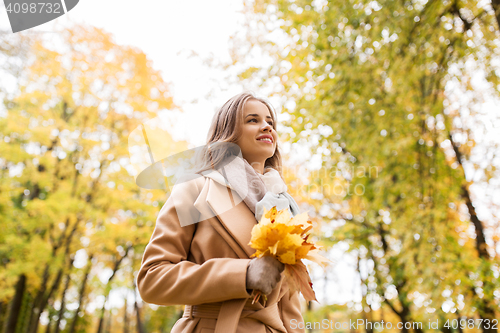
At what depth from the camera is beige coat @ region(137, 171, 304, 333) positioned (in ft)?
4.04

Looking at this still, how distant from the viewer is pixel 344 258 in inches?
353

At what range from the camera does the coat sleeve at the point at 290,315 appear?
1.52 meters

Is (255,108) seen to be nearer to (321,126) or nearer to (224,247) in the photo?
(224,247)

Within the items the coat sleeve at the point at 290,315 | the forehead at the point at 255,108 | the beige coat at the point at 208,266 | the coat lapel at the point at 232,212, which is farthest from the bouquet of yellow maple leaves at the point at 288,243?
the forehead at the point at 255,108

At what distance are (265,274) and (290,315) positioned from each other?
1.80 feet

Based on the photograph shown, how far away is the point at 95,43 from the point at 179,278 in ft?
28.9

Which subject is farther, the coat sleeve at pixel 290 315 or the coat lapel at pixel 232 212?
the coat sleeve at pixel 290 315

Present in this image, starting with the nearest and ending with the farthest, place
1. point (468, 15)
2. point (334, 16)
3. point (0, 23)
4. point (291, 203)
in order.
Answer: point (291, 203) < point (334, 16) < point (468, 15) < point (0, 23)

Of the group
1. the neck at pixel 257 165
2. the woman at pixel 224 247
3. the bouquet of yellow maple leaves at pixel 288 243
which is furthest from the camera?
the neck at pixel 257 165

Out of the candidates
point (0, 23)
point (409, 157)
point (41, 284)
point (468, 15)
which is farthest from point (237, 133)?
point (41, 284)

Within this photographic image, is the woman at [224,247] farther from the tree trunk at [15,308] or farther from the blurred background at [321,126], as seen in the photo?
the tree trunk at [15,308]

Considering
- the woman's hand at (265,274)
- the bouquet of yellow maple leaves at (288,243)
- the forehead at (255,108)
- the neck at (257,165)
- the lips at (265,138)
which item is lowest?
the woman's hand at (265,274)

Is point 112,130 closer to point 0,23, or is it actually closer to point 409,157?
point 0,23

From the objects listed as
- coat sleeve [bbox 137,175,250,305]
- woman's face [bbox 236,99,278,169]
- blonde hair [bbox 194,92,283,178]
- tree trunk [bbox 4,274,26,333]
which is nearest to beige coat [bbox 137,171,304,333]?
coat sleeve [bbox 137,175,250,305]
